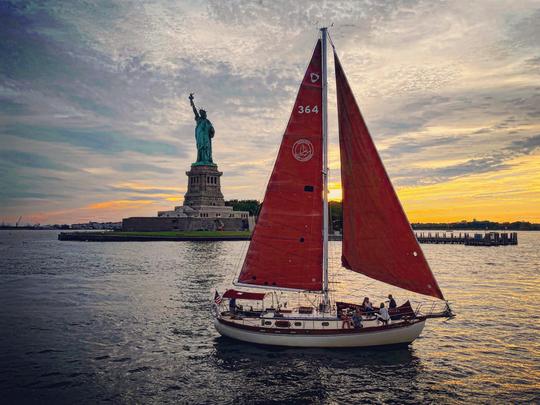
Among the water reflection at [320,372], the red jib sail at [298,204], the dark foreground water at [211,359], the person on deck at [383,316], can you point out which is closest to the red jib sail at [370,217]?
the red jib sail at [298,204]

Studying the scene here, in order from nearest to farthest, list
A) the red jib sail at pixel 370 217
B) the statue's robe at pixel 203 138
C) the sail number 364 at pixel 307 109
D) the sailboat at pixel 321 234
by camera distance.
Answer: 1. the red jib sail at pixel 370 217
2. the sailboat at pixel 321 234
3. the sail number 364 at pixel 307 109
4. the statue's robe at pixel 203 138

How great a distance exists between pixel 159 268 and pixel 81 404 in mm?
40982

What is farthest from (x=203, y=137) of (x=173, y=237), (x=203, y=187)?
(x=173, y=237)

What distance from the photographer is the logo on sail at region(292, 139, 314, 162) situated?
21688 mm

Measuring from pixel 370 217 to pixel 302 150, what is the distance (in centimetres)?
469

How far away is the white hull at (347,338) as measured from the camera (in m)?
21.0

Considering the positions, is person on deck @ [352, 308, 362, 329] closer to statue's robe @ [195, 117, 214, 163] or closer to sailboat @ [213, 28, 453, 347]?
sailboat @ [213, 28, 453, 347]

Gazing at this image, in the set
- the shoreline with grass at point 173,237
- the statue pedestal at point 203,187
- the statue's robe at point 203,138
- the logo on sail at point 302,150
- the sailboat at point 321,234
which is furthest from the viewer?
the statue's robe at point 203,138

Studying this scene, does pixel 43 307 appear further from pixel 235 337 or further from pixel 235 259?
pixel 235 259

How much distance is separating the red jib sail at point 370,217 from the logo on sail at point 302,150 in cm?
166

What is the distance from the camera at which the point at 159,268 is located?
56.5m

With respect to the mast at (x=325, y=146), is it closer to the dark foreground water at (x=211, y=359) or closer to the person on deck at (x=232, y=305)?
the dark foreground water at (x=211, y=359)

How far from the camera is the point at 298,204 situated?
2191cm

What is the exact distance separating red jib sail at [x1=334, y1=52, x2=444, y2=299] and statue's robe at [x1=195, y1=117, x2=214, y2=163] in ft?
370
